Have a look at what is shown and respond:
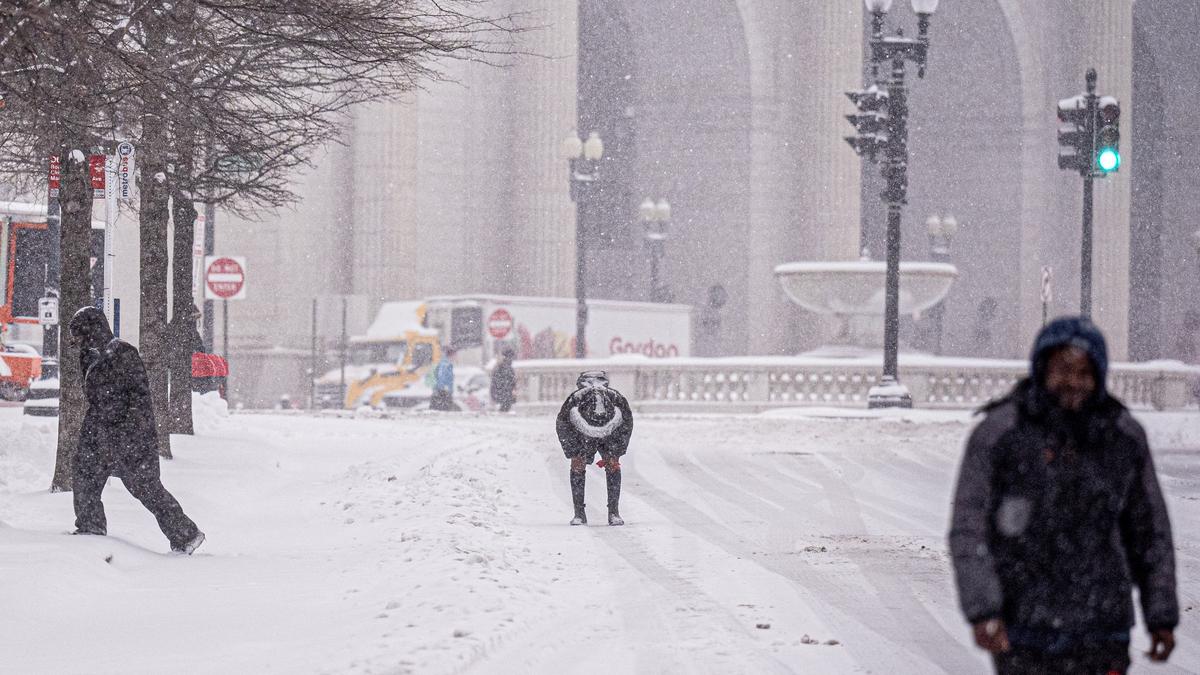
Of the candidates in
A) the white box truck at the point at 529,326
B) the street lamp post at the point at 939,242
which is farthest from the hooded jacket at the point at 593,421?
the street lamp post at the point at 939,242

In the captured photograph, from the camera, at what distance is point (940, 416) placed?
95.1 ft

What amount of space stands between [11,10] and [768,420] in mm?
23377

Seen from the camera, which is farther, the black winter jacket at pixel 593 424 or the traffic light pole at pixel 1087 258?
the traffic light pole at pixel 1087 258

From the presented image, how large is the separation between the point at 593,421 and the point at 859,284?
2502 centimetres

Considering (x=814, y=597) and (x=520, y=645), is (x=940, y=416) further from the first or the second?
(x=520, y=645)

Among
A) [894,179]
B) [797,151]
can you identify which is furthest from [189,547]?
[797,151]

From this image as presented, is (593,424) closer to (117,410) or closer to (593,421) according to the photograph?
(593,421)

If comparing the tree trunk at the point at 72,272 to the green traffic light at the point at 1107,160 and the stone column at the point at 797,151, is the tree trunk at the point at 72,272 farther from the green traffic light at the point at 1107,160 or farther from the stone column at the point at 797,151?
the stone column at the point at 797,151

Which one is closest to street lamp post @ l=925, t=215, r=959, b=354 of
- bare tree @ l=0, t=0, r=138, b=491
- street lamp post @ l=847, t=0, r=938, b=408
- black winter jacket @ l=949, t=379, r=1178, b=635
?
street lamp post @ l=847, t=0, r=938, b=408

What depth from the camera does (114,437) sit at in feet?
33.5

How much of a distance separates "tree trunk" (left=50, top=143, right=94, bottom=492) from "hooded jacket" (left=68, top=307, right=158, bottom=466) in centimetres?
327

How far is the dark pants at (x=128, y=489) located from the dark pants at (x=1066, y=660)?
7.11 meters

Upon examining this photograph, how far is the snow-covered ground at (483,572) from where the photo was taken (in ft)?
24.8

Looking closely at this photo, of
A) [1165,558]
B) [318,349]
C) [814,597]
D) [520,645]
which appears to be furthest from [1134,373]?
→ [1165,558]
